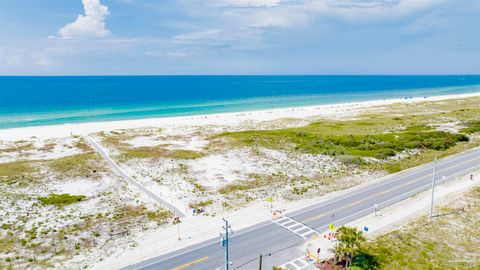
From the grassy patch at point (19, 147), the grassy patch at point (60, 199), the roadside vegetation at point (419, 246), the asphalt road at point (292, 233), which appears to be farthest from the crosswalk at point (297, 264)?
the grassy patch at point (19, 147)

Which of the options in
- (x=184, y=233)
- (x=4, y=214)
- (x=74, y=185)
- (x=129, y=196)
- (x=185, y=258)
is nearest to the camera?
(x=185, y=258)

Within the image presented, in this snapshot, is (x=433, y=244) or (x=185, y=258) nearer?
(x=185, y=258)

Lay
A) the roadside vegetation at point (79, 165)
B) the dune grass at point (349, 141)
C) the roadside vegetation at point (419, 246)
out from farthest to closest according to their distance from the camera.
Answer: the dune grass at point (349, 141)
the roadside vegetation at point (79, 165)
the roadside vegetation at point (419, 246)

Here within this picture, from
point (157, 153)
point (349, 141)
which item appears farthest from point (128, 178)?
point (349, 141)

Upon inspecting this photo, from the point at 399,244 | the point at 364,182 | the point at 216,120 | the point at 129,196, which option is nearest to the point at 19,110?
the point at 216,120

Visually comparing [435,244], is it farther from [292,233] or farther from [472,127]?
[472,127]

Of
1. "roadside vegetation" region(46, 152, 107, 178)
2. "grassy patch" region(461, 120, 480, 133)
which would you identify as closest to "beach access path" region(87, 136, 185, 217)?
"roadside vegetation" region(46, 152, 107, 178)

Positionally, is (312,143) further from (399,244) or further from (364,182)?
(399,244)

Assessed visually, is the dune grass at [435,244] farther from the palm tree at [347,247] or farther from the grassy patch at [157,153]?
the grassy patch at [157,153]
